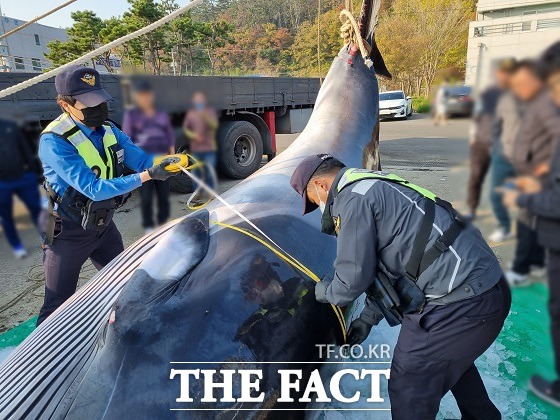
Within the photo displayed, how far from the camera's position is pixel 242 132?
27.8ft

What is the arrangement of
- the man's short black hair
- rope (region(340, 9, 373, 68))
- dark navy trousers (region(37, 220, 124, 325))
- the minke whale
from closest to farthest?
1. the minke whale
2. the man's short black hair
3. dark navy trousers (region(37, 220, 124, 325))
4. rope (region(340, 9, 373, 68))

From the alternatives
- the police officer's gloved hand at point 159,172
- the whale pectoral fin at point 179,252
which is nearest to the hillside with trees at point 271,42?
the police officer's gloved hand at point 159,172

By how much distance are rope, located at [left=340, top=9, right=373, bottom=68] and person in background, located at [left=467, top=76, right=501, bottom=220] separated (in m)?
4.42

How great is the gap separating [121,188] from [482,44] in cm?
239

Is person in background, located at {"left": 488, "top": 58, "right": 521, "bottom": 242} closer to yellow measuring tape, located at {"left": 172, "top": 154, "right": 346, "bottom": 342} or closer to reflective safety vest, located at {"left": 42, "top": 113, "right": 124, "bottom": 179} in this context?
yellow measuring tape, located at {"left": 172, "top": 154, "right": 346, "bottom": 342}

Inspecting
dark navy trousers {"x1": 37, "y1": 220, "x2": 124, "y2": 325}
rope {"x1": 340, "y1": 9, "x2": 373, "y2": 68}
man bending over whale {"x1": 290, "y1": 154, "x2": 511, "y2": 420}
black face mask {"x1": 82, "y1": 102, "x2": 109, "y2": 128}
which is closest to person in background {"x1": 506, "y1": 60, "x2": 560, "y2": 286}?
man bending over whale {"x1": 290, "y1": 154, "x2": 511, "y2": 420}

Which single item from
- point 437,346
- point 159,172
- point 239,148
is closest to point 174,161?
point 159,172

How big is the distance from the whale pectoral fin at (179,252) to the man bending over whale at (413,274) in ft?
1.86

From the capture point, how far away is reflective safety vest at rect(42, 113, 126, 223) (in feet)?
8.80

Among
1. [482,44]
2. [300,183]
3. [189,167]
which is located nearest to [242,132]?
[189,167]

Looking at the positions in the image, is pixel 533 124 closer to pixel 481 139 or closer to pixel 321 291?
pixel 481 139

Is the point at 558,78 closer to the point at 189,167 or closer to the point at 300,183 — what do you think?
the point at 300,183

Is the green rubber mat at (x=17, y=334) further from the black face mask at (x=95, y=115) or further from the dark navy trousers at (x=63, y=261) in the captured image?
the black face mask at (x=95, y=115)

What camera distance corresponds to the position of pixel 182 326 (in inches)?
64.1
